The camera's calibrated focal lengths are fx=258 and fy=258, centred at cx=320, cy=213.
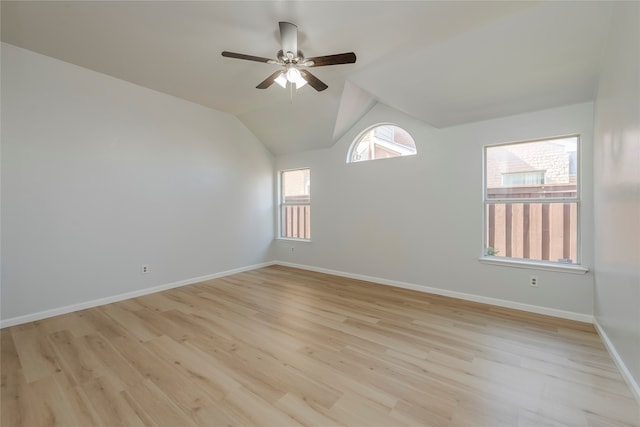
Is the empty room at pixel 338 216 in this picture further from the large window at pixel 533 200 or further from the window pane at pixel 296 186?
the window pane at pixel 296 186

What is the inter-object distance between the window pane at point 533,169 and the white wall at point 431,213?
139 mm

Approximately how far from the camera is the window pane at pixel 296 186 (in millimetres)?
5428

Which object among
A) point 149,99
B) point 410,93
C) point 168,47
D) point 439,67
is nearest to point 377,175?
point 410,93

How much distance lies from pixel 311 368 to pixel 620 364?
2.34 metres

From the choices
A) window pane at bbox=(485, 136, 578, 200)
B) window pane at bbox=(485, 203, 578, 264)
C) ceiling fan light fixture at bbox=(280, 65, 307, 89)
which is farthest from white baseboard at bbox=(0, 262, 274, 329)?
window pane at bbox=(485, 136, 578, 200)

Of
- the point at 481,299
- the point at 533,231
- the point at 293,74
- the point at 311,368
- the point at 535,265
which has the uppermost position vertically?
the point at 293,74

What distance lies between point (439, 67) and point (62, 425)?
4198 millimetres

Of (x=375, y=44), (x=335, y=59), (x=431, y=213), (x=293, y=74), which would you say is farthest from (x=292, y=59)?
(x=431, y=213)

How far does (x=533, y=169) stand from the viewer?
3137 mm

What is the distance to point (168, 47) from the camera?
111 inches

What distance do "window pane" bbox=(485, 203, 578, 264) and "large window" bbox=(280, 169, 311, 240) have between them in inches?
125

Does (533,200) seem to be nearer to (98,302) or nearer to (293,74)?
(293,74)

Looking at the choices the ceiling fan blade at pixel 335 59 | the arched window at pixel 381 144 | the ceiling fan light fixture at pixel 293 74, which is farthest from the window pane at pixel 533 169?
the ceiling fan light fixture at pixel 293 74

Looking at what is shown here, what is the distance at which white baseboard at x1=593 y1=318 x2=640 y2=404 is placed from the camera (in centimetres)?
168
